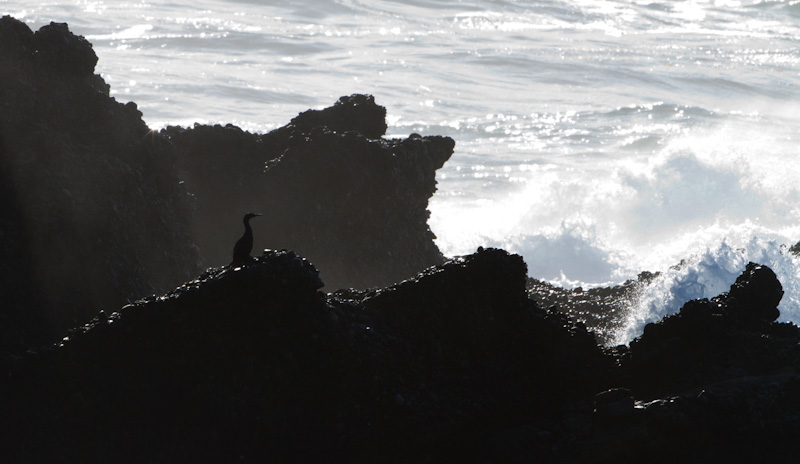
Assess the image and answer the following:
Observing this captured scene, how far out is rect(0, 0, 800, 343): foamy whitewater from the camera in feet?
85.1

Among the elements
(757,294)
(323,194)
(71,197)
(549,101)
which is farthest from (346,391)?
(549,101)

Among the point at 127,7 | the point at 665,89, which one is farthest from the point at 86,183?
the point at 127,7

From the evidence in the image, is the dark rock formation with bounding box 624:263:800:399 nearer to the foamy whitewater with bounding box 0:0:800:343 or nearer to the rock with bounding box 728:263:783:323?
the rock with bounding box 728:263:783:323

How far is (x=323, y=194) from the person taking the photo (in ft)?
48.2

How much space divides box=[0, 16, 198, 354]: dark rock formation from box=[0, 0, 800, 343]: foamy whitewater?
6.77 metres

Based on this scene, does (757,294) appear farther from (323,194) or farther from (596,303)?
(323,194)

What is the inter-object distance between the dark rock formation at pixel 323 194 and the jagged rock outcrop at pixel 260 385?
5.26 m

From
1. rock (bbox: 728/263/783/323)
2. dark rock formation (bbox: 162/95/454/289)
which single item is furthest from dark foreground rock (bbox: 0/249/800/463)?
dark rock formation (bbox: 162/95/454/289)

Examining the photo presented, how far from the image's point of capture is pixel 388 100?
37.0 metres

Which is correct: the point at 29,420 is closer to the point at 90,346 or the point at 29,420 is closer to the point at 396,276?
the point at 90,346

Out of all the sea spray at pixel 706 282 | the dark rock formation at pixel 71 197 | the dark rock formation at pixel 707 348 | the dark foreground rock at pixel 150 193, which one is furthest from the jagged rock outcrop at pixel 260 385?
the sea spray at pixel 706 282

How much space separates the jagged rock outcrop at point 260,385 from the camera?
26.1 ft

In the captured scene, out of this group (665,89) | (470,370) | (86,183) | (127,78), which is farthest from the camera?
(665,89)

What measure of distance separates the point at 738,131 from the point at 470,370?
31.3 meters
